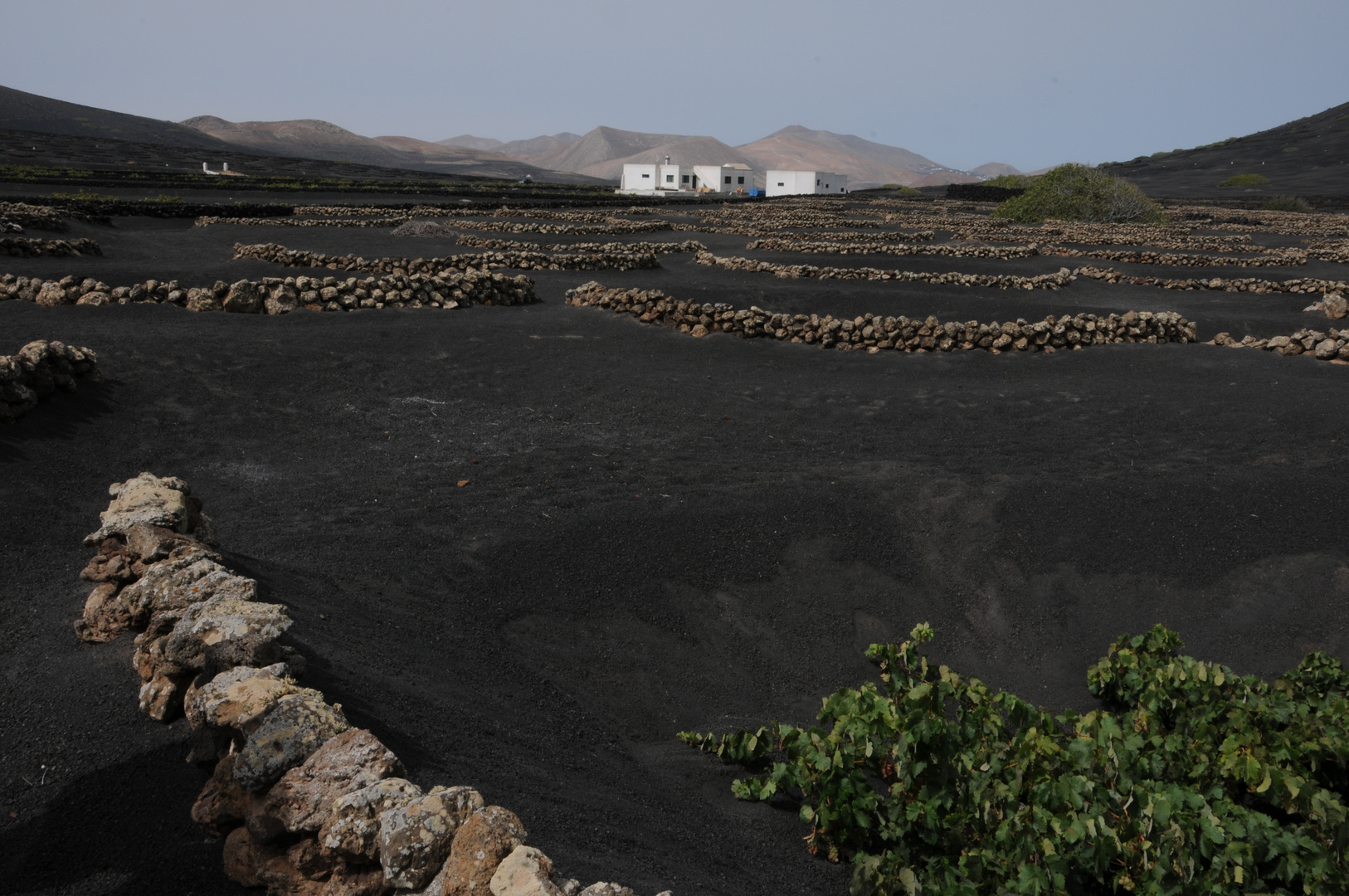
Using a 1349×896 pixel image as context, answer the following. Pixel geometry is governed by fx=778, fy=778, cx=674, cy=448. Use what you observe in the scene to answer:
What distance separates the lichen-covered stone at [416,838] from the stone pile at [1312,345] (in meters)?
17.1

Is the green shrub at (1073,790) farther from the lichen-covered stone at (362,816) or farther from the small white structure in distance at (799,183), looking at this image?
the small white structure in distance at (799,183)

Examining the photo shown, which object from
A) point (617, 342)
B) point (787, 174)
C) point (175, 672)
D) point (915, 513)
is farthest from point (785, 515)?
point (787, 174)

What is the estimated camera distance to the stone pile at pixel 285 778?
2.75 meters

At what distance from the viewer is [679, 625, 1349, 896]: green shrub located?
341 centimetres

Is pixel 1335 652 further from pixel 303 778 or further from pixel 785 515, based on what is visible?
pixel 303 778

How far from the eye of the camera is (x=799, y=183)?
88.5 meters

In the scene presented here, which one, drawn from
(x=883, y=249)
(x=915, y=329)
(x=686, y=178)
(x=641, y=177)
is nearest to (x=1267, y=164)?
(x=686, y=178)

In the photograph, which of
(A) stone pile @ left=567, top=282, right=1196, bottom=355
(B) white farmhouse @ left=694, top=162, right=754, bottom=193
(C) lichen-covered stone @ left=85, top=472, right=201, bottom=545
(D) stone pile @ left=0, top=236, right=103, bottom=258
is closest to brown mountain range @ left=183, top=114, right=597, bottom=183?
(B) white farmhouse @ left=694, top=162, right=754, bottom=193

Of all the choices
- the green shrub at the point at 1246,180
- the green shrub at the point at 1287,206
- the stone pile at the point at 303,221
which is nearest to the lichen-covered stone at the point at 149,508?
the stone pile at the point at 303,221

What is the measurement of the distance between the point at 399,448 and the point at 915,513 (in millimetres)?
6137

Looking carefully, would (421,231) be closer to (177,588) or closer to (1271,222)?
(177,588)

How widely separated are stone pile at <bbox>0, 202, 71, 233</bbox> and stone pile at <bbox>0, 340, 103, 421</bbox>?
17.6m

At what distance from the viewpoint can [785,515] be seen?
813cm

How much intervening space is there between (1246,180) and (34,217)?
10665 centimetres
